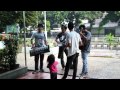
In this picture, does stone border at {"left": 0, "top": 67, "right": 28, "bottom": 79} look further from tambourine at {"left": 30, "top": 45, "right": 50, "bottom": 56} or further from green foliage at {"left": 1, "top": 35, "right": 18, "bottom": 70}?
tambourine at {"left": 30, "top": 45, "right": 50, "bottom": 56}

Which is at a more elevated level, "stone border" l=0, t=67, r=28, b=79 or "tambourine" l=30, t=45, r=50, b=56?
"tambourine" l=30, t=45, r=50, b=56

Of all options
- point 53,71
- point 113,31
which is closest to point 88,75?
point 53,71

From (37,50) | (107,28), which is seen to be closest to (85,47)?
(37,50)

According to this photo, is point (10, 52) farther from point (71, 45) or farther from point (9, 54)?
point (71, 45)

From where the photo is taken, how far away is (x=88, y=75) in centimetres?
841

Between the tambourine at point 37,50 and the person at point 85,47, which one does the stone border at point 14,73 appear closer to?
the tambourine at point 37,50

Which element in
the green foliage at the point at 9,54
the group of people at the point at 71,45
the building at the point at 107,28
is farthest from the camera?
the building at the point at 107,28

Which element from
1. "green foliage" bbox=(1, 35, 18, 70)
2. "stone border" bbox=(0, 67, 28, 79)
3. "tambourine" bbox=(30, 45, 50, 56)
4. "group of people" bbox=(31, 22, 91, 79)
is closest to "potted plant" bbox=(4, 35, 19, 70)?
"green foliage" bbox=(1, 35, 18, 70)

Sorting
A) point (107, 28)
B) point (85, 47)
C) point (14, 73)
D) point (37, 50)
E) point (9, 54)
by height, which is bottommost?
point (14, 73)

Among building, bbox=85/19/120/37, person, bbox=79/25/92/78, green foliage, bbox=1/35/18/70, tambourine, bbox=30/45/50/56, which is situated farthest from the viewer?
building, bbox=85/19/120/37

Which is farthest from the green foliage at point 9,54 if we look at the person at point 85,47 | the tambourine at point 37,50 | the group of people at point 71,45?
the person at point 85,47
